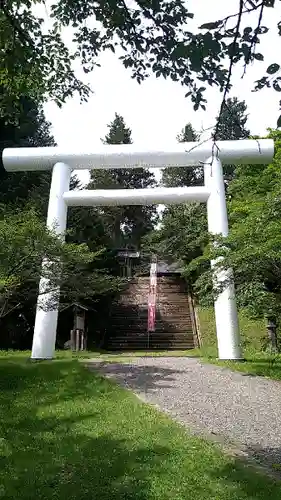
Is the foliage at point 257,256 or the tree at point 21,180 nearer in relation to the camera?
the foliage at point 257,256

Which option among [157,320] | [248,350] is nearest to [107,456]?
[248,350]

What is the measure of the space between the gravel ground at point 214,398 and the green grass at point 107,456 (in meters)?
0.38

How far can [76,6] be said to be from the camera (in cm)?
314

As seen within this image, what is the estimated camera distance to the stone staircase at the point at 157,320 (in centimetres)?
1515

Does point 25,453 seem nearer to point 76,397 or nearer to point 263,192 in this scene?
point 76,397

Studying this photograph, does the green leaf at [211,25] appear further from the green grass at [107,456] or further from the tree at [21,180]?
the tree at [21,180]

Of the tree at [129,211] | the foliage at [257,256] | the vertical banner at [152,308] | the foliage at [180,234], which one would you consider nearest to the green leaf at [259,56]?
the foliage at [257,256]

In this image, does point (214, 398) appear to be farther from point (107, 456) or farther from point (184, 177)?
point (184, 177)

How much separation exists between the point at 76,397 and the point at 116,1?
5276mm

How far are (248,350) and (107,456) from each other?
33.0 feet

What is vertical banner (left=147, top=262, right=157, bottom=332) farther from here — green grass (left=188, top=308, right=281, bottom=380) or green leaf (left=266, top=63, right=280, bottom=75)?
green leaf (left=266, top=63, right=280, bottom=75)

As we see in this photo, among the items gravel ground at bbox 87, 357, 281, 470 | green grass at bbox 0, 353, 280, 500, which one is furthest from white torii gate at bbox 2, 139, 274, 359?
green grass at bbox 0, 353, 280, 500

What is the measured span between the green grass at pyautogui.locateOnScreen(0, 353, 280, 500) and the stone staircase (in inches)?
340

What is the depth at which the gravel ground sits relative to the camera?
188 inches
